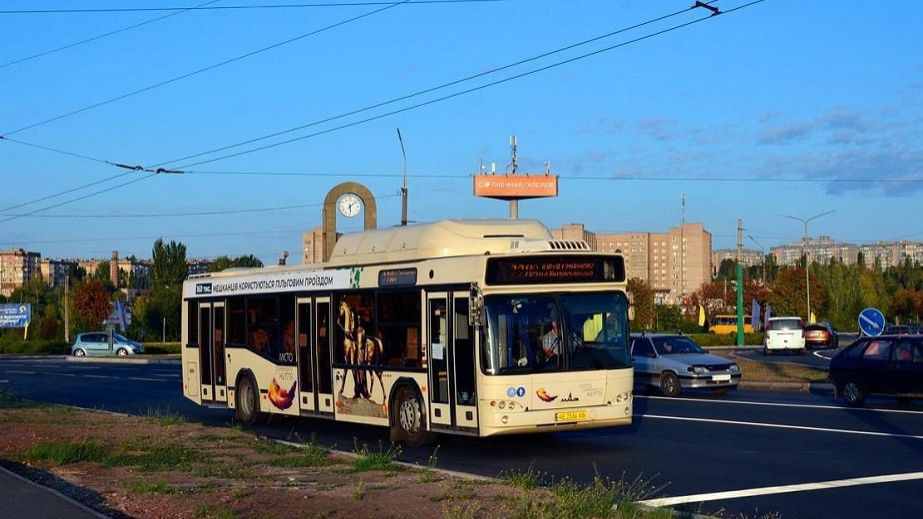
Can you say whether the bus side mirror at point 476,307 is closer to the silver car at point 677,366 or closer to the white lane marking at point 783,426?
the white lane marking at point 783,426

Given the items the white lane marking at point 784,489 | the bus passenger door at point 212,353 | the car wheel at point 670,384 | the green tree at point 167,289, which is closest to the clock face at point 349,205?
the car wheel at point 670,384

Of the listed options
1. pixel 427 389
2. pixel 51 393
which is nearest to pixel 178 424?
pixel 427 389

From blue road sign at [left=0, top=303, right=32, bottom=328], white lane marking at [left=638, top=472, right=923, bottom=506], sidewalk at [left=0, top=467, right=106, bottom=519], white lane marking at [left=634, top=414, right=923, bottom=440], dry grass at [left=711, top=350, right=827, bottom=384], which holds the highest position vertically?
blue road sign at [left=0, top=303, right=32, bottom=328]

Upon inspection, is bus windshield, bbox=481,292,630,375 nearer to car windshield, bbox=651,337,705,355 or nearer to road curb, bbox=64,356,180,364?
car windshield, bbox=651,337,705,355

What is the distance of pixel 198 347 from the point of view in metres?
23.9

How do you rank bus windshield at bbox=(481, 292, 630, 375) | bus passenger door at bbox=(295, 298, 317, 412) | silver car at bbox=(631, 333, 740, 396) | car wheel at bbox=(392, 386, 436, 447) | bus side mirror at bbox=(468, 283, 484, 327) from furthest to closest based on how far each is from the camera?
silver car at bbox=(631, 333, 740, 396)
bus passenger door at bbox=(295, 298, 317, 412)
car wheel at bbox=(392, 386, 436, 447)
bus windshield at bbox=(481, 292, 630, 375)
bus side mirror at bbox=(468, 283, 484, 327)

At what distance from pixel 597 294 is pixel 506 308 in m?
1.47

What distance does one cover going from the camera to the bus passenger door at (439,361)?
16453mm

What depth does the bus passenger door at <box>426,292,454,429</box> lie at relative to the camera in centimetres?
1645

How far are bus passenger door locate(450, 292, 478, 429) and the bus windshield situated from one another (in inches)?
13.8

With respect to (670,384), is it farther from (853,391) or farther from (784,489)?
(784,489)

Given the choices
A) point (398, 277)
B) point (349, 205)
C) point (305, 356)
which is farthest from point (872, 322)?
point (349, 205)

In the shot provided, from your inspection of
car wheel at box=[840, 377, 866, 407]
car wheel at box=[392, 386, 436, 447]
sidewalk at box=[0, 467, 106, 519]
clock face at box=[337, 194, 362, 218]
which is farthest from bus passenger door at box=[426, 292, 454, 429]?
clock face at box=[337, 194, 362, 218]

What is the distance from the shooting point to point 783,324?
190 feet
